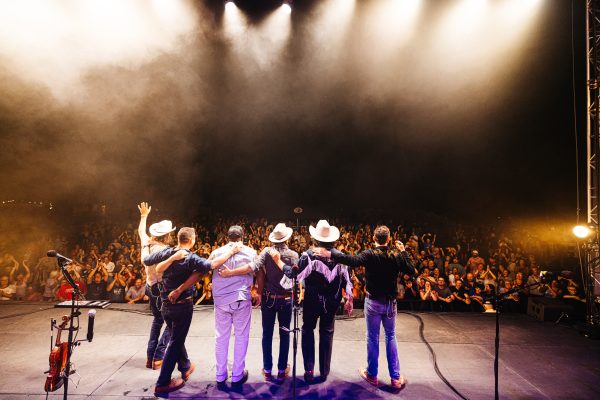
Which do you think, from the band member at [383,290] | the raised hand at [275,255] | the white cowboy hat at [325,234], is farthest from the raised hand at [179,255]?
the band member at [383,290]

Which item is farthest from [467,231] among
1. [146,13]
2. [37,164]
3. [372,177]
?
[37,164]

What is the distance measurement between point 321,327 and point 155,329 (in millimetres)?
1889

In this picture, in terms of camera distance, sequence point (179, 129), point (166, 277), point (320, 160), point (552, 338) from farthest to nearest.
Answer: point (320, 160), point (179, 129), point (552, 338), point (166, 277)

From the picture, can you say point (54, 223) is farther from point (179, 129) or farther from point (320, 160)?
point (320, 160)

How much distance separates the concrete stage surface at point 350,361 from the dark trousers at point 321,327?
0.25m

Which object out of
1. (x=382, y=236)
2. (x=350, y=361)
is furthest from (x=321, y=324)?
(x=382, y=236)

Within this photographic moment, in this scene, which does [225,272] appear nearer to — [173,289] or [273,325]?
[173,289]

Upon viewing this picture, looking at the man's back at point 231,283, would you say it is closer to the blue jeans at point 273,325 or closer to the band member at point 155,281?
the blue jeans at point 273,325

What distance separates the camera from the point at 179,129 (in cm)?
1198

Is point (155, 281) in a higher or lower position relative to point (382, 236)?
lower

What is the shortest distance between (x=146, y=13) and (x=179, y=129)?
5319mm

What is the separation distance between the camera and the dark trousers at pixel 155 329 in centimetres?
334

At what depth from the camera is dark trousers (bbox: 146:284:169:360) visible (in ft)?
11.0

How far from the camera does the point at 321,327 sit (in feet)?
10.8
